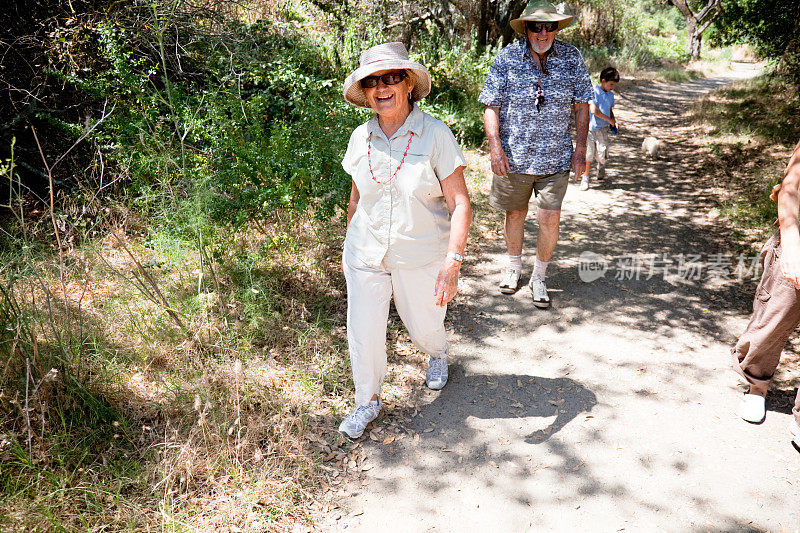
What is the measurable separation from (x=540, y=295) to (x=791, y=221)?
1.99 m

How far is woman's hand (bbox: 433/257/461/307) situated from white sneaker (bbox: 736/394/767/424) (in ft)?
6.43

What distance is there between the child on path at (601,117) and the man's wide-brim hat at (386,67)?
16.0 ft

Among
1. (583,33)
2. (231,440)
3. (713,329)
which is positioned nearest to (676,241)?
(713,329)

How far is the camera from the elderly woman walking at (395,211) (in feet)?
9.42

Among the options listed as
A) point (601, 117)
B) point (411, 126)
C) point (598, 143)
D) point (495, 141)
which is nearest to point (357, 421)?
point (411, 126)

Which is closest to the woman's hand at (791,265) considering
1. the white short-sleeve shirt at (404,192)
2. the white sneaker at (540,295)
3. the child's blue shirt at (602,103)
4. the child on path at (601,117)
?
the white short-sleeve shirt at (404,192)

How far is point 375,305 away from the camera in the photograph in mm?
3068

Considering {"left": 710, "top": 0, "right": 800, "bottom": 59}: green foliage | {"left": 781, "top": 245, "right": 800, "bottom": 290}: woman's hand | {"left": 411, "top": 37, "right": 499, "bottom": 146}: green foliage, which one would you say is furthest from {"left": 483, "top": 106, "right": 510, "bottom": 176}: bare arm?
{"left": 710, "top": 0, "right": 800, "bottom": 59}: green foliage

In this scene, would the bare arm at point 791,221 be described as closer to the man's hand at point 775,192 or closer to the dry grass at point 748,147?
the man's hand at point 775,192

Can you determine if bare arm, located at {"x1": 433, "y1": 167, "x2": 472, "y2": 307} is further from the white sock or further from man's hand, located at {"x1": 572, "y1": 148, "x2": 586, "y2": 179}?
the white sock

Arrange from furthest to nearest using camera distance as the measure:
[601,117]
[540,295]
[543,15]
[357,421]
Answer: [601,117]
[540,295]
[543,15]
[357,421]

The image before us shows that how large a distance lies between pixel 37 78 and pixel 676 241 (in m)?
6.44

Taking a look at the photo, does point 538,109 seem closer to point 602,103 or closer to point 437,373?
point 437,373

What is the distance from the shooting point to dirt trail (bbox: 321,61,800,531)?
2.78m
